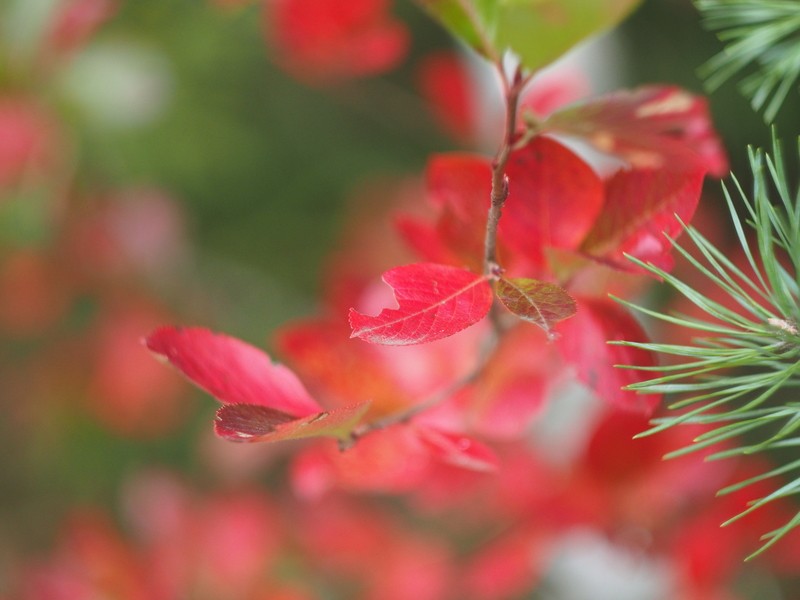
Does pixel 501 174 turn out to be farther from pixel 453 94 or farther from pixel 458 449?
pixel 453 94

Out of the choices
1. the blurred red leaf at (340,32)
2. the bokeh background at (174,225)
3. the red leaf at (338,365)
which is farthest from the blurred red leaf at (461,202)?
the bokeh background at (174,225)

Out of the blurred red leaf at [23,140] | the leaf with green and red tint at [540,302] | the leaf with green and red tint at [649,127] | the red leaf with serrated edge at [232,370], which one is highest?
the leaf with green and red tint at [649,127]

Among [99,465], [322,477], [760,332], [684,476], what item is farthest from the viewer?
[99,465]

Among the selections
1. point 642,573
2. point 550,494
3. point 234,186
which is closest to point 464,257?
point 550,494

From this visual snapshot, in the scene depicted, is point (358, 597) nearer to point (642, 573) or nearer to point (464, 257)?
point (642, 573)

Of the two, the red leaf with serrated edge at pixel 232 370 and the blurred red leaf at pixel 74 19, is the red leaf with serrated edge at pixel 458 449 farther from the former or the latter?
the blurred red leaf at pixel 74 19

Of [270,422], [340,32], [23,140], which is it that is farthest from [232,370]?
[23,140]
